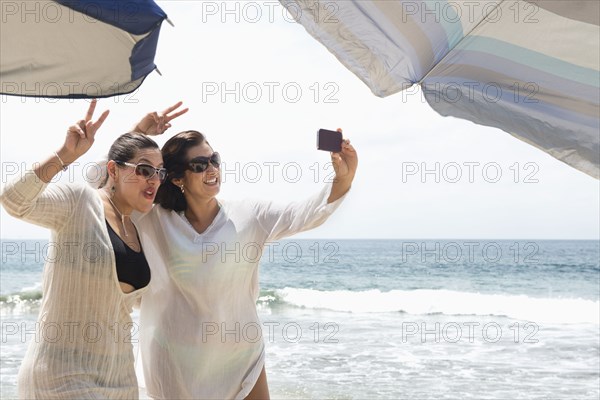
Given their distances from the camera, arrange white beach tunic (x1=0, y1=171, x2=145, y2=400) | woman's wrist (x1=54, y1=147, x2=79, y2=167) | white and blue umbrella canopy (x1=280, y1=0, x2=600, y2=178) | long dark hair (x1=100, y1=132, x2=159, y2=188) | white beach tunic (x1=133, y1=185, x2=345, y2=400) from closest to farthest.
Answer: woman's wrist (x1=54, y1=147, x2=79, y2=167) < white beach tunic (x1=0, y1=171, x2=145, y2=400) < white and blue umbrella canopy (x1=280, y1=0, x2=600, y2=178) < long dark hair (x1=100, y1=132, x2=159, y2=188) < white beach tunic (x1=133, y1=185, x2=345, y2=400)

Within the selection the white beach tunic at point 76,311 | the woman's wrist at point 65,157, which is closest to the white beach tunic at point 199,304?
the white beach tunic at point 76,311

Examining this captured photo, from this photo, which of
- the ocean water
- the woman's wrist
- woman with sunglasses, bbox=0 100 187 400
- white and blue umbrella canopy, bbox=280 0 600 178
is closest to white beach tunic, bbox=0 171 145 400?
woman with sunglasses, bbox=0 100 187 400

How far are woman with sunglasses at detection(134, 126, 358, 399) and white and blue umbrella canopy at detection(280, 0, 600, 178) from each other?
63cm

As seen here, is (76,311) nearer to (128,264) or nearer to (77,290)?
(77,290)

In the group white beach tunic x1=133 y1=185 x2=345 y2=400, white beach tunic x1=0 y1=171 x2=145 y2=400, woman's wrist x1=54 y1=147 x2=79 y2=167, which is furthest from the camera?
white beach tunic x1=133 y1=185 x2=345 y2=400

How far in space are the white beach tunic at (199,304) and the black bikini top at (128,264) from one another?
1.44 feet

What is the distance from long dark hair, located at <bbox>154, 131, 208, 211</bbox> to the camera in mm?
3492

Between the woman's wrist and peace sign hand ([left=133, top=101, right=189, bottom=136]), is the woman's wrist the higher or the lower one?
the lower one

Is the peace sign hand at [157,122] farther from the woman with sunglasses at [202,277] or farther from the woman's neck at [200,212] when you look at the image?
the woman's neck at [200,212]

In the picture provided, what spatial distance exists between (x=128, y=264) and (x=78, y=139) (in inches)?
21.2

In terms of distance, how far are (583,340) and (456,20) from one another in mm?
11686

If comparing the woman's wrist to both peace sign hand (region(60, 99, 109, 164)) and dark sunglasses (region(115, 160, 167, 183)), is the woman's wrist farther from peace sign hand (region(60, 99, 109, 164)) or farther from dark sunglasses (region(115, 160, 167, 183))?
dark sunglasses (region(115, 160, 167, 183))

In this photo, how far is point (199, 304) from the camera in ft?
11.1

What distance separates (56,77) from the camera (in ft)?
11.2
